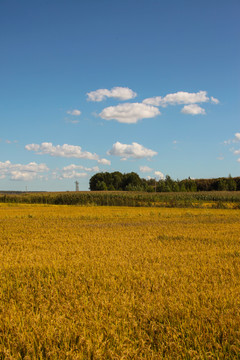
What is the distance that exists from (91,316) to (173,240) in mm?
7482

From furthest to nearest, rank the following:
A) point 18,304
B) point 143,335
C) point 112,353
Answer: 1. point 18,304
2. point 143,335
3. point 112,353

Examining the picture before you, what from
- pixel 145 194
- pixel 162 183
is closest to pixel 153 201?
pixel 145 194

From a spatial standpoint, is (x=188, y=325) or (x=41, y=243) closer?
(x=188, y=325)

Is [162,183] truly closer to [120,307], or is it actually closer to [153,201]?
[153,201]

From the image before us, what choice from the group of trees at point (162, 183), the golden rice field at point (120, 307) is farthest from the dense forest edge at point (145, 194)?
the golden rice field at point (120, 307)

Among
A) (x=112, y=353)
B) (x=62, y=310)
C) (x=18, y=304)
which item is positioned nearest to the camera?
(x=112, y=353)

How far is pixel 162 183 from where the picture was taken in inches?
3703

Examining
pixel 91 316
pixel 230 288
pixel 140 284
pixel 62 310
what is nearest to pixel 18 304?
pixel 62 310

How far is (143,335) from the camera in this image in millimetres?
3895

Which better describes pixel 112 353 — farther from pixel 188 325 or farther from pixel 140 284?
pixel 140 284

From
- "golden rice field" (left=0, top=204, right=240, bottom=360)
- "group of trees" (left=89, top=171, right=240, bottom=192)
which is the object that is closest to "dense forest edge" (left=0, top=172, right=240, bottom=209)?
"group of trees" (left=89, top=171, right=240, bottom=192)

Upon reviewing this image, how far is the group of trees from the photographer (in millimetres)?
A: 88875

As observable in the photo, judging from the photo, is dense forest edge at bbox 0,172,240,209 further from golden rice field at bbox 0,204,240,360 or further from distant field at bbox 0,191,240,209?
golden rice field at bbox 0,204,240,360

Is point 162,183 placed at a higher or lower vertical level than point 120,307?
higher
